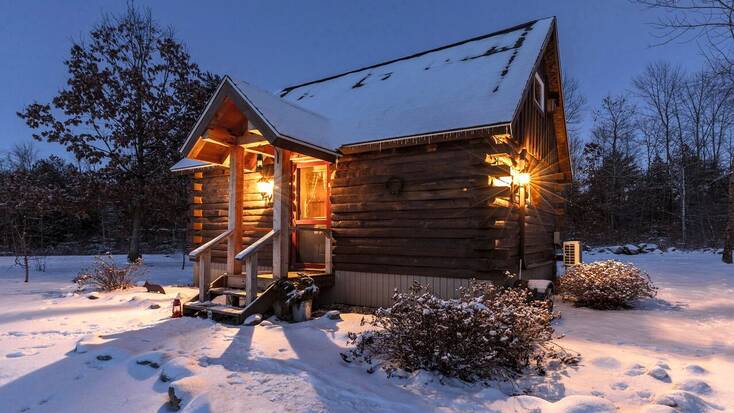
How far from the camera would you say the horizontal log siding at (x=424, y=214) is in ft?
24.1

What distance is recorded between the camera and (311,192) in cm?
978

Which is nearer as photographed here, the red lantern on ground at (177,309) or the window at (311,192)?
the red lantern on ground at (177,309)

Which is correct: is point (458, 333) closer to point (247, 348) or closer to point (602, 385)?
point (602, 385)

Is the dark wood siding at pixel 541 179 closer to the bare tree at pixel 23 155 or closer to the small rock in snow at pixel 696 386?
the small rock in snow at pixel 696 386

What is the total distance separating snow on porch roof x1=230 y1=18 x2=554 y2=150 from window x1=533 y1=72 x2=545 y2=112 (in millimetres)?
1158

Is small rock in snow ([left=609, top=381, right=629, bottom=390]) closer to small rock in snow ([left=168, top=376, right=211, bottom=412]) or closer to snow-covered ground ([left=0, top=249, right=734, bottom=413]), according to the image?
snow-covered ground ([left=0, top=249, right=734, bottom=413])

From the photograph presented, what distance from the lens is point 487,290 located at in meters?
5.62

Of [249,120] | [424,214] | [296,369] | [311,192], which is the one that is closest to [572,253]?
[424,214]

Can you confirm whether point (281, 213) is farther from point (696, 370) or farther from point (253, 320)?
point (696, 370)

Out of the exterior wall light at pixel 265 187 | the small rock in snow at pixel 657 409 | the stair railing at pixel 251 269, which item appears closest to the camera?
the small rock in snow at pixel 657 409

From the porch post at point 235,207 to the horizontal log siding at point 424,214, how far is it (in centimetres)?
201

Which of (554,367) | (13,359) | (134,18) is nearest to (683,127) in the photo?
(554,367)

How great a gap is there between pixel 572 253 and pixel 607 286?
278cm

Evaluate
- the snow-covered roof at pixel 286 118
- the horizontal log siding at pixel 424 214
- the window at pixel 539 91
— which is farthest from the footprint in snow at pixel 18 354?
the window at pixel 539 91
